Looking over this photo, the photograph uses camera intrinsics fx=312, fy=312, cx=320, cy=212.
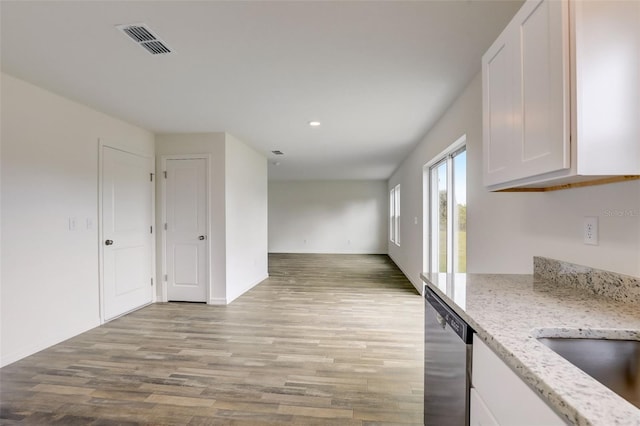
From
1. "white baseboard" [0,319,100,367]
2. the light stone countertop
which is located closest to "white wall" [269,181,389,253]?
"white baseboard" [0,319,100,367]

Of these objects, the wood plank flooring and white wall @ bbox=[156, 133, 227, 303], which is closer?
the wood plank flooring

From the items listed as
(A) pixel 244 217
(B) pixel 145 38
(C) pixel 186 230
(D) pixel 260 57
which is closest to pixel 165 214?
(C) pixel 186 230

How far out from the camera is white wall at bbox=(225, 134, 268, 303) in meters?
4.45

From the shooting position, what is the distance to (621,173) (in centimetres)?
104

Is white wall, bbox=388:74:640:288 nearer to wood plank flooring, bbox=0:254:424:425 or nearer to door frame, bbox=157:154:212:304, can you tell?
wood plank flooring, bbox=0:254:424:425

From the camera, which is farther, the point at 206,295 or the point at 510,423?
the point at 206,295

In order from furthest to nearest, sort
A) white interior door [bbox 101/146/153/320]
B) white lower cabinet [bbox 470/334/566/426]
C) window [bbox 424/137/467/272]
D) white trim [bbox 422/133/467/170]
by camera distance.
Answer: white interior door [bbox 101/146/153/320], window [bbox 424/137/467/272], white trim [bbox 422/133/467/170], white lower cabinet [bbox 470/334/566/426]

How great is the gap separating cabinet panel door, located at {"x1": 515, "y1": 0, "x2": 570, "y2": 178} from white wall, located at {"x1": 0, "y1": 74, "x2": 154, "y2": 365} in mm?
3618

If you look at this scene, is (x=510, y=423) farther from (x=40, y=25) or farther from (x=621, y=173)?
(x=40, y=25)

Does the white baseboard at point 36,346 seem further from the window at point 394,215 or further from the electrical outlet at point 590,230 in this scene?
the window at point 394,215

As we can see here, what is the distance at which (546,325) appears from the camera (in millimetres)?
1021

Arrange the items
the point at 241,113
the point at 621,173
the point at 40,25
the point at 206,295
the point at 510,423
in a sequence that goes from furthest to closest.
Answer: the point at 206,295, the point at 241,113, the point at 40,25, the point at 621,173, the point at 510,423

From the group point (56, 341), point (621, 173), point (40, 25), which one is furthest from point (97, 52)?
point (621, 173)

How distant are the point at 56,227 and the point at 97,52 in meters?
1.76
